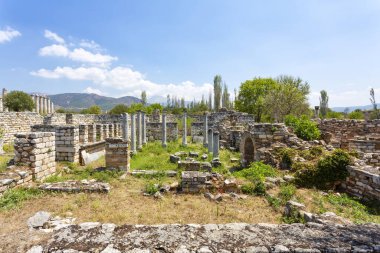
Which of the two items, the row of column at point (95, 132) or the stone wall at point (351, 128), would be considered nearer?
the row of column at point (95, 132)

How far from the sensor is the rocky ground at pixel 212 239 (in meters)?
3.09

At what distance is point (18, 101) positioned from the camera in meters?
36.7

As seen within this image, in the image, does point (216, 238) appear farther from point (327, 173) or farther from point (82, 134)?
point (82, 134)

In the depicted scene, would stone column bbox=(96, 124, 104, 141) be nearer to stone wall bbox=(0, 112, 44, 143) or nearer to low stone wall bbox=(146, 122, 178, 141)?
low stone wall bbox=(146, 122, 178, 141)

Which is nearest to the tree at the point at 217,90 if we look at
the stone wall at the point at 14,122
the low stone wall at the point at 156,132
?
the low stone wall at the point at 156,132

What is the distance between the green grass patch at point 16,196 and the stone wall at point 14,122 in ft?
53.8

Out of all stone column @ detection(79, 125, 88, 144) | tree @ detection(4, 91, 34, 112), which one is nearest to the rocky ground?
stone column @ detection(79, 125, 88, 144)

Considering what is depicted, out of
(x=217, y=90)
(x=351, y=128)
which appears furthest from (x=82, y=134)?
(x=217, y=90)

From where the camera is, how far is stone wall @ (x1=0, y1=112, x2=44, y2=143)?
773 inches

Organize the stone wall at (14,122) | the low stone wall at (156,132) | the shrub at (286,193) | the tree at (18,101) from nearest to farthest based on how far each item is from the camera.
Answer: the shrub at (286,193)
the stone wall at (14,122)
the low stone wall at (156,132)
the tree at (18,101)

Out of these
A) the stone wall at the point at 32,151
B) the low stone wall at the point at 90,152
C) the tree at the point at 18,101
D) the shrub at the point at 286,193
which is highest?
the tree at the point at 18,101

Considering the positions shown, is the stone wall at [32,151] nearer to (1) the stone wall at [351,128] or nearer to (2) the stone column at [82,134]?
(2) the stone column at [82,134]

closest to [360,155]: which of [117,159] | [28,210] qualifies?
[117,159]

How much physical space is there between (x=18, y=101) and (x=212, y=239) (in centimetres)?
4383
